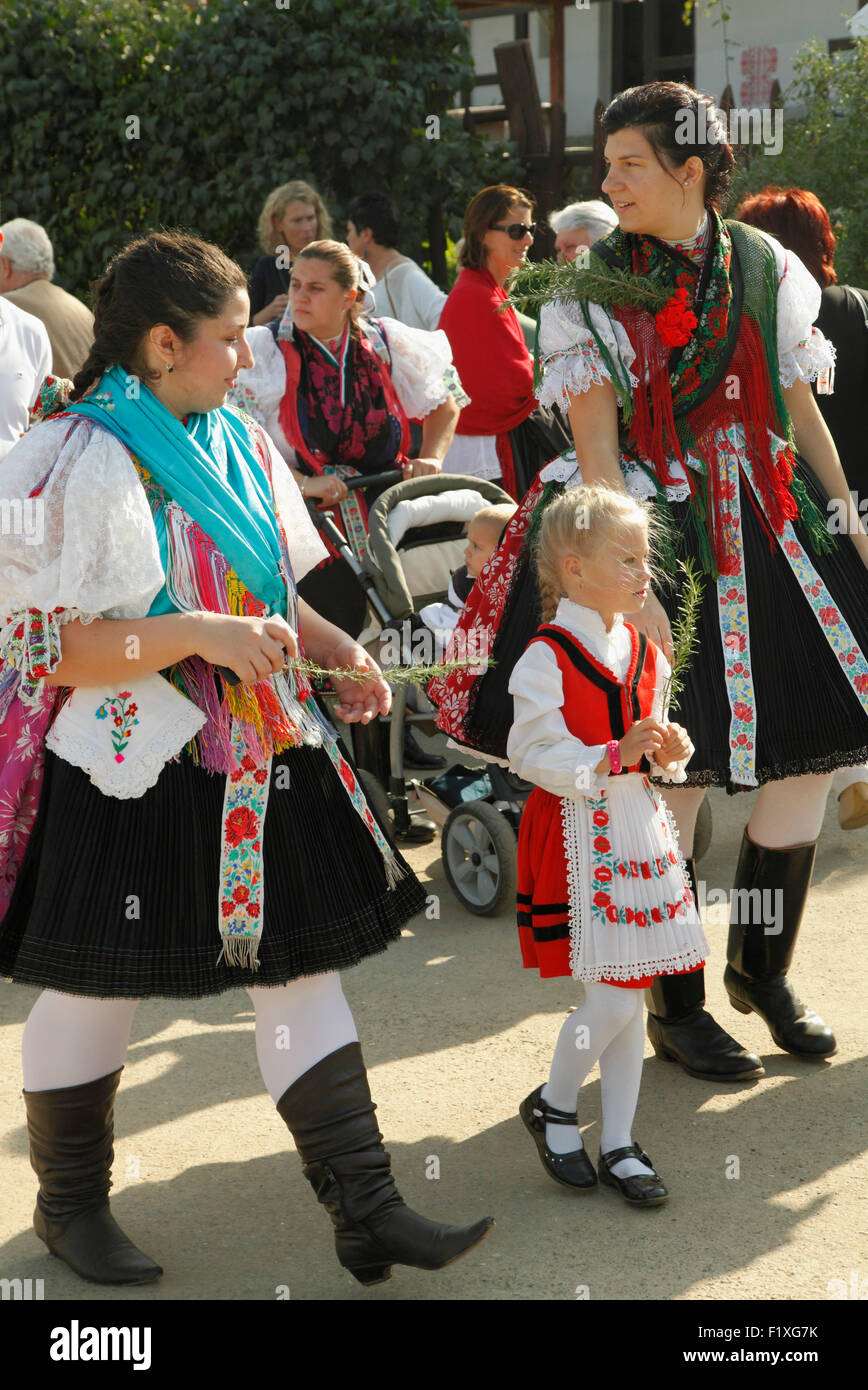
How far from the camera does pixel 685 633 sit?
9.83ft

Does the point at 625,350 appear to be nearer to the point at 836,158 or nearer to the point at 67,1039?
the point at 67,1039

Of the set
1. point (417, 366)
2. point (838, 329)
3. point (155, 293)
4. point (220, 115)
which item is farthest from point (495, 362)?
point (220, 115)

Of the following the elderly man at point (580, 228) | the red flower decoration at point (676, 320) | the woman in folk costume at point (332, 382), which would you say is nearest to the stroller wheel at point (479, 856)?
the woman in folk costume at point (332, 382)

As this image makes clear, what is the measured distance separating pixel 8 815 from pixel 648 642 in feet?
4.00

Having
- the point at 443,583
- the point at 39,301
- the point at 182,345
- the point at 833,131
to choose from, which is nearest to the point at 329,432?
the point at 443,583

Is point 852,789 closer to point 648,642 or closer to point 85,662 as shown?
point 648,642

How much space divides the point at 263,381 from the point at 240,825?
289cm

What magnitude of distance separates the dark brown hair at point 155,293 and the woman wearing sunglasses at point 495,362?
3.56m

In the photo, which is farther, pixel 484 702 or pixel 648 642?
pixel 484 702

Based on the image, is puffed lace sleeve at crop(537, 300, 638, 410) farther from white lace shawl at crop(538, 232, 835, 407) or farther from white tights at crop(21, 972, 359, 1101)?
white tights at crop(21, 972, 359, 1101)

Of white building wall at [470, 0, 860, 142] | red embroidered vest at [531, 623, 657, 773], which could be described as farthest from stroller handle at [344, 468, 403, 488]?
white building wall at [470, 0, 860, 142]

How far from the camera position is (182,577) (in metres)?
2.44

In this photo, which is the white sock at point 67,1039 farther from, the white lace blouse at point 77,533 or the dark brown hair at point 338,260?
the dark brown hair at point 338,260

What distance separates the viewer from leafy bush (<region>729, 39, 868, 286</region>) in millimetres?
7613
